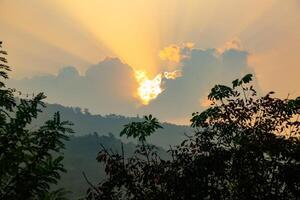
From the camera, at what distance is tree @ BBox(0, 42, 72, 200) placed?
9680mm

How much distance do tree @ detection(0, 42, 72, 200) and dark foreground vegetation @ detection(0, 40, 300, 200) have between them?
0.07ft

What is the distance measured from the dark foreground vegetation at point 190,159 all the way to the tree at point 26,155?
0.07ft

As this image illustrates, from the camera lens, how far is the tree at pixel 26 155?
A: 31.8ft

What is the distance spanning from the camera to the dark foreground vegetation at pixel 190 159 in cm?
1021

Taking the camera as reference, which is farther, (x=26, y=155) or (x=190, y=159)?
(x=190, y=159)

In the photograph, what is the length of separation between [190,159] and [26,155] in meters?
5.05

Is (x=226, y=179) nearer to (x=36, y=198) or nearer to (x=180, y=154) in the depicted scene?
(x=180, y=154)

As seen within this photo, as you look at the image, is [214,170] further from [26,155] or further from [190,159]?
[26,155]

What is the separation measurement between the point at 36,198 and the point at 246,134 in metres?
6.47

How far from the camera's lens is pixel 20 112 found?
10.8 metres

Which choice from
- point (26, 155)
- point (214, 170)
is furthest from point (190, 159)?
point (26, 155)

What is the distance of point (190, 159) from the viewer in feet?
43.0

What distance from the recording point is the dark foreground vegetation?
10.2 m

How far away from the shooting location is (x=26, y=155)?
10.1 meters
